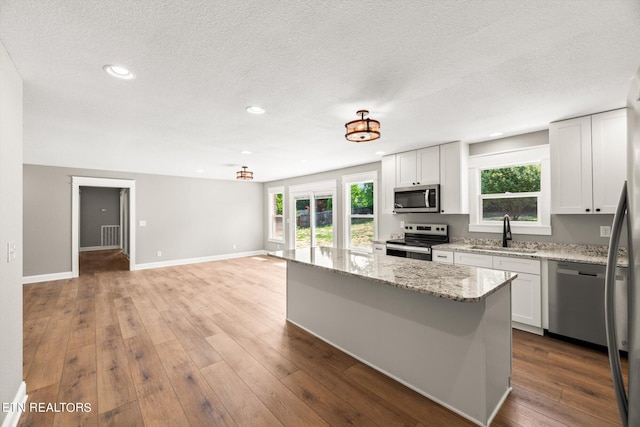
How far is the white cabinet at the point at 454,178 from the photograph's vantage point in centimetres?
383

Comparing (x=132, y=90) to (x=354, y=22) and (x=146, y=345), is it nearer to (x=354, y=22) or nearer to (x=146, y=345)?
(x=354, y=22)

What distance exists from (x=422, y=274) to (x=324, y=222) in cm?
477

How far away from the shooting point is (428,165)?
4.15 m

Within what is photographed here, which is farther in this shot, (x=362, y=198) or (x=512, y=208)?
(x=362, y=198)

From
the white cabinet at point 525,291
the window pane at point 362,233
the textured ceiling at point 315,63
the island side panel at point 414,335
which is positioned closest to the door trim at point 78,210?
→ the textured ceiling at point 315,63

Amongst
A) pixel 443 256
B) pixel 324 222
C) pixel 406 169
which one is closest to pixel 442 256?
pixel 443 256

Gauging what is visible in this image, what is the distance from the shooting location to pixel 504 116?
9.48 ft

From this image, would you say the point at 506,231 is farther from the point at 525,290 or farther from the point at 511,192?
the point at 525,290

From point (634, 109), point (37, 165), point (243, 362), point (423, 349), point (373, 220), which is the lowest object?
point (243, 362)

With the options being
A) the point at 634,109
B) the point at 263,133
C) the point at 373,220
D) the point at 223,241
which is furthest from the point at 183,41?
the point at 223,241

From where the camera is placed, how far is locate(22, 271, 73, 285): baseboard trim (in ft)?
17.2

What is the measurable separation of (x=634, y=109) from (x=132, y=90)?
9.89 ft

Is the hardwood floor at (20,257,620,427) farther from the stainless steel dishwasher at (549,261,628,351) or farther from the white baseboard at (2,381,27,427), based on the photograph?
the stainless steel dishwasher at (549,261,628,351)

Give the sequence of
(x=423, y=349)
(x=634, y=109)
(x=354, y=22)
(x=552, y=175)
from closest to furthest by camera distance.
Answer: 1. (x=634, y=109)
2. (x=354, y=22)
3. (x=423, y=349)
4. (x=552, y=175)
